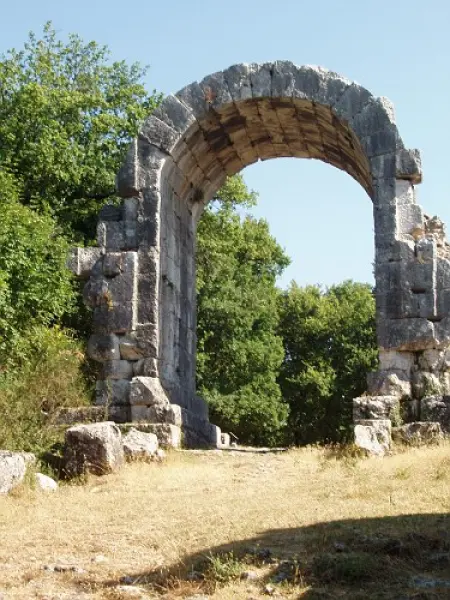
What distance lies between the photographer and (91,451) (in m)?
10.4

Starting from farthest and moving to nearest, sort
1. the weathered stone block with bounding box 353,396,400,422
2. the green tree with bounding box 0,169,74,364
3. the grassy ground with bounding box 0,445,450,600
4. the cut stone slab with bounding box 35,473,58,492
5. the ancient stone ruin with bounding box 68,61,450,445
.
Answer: the green tree with bounding box 0,169,74,364
the ancient stone ruin with bounding box 68,61,450,445
the weathered stone block with bounding box 353,396,400,422
the cut stone slab with bounding box 35,473,58,492
the grassy ground with bounding box 0,445,450,600

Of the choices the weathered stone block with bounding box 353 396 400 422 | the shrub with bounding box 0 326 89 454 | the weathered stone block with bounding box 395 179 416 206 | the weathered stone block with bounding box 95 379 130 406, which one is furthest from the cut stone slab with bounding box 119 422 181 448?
the weathered stone block with bounding box 395 179 416 206

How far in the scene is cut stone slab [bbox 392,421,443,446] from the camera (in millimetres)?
11250

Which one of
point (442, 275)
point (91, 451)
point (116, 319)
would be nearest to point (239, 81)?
point (116, 319)

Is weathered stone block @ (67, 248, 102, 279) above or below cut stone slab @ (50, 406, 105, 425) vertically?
above

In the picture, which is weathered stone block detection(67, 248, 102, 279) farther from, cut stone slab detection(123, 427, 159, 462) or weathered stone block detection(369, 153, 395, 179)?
weathered stone block detection(369, 153, 395, 179)

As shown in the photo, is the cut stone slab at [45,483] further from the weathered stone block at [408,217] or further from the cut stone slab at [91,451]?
the weathered stone block at [408,217]

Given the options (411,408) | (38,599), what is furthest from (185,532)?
(411,408)

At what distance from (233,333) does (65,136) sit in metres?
7.51

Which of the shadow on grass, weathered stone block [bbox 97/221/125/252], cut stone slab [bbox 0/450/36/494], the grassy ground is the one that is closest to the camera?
the shadow on grass

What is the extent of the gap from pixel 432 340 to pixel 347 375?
1970 cm

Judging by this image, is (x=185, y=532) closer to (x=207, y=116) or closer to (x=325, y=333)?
(x=207, y=116)

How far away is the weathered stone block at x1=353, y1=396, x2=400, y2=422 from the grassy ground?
1171 millimetres

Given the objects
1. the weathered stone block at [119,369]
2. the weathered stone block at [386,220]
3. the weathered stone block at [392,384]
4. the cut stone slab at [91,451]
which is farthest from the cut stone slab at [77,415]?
the weathered stone block at [386,220]
